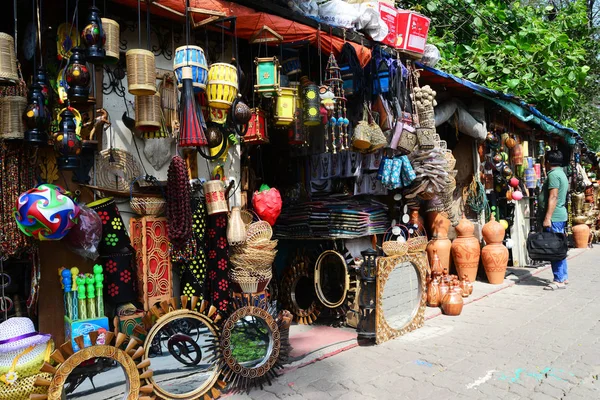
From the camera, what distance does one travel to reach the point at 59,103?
3146 millimetres

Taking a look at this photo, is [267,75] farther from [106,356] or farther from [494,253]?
[494,253]

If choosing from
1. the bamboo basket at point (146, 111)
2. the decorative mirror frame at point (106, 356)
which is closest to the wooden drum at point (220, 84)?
the bamboo basket at point (146, 111)

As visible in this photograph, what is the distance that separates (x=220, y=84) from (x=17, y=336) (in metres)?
2.04

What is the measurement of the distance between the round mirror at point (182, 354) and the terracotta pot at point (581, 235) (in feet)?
41.7

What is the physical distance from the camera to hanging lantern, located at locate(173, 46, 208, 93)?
3.09 m

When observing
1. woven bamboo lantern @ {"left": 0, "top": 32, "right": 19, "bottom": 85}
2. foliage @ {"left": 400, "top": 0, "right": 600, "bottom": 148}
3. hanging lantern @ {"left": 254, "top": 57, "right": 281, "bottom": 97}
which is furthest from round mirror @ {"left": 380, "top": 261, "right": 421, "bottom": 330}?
foliage @ {"left": 400, "top": 0, "right": 600, "bottom": 148}

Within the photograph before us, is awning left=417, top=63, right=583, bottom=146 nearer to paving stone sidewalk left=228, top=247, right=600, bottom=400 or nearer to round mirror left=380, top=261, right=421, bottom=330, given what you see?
round mirror left=380, top=261, right=421, bottom=330

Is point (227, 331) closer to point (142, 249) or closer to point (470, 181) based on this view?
point (142, 249)

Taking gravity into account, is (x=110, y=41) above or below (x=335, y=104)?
above

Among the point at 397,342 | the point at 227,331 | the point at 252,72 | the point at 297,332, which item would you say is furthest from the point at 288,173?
the point at 227,331

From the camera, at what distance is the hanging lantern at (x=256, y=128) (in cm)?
431

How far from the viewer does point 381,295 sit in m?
4.31

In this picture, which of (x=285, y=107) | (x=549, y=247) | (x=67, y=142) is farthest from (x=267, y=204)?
(x=549, y=247)

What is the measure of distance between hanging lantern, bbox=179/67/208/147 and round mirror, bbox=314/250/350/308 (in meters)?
2.46
